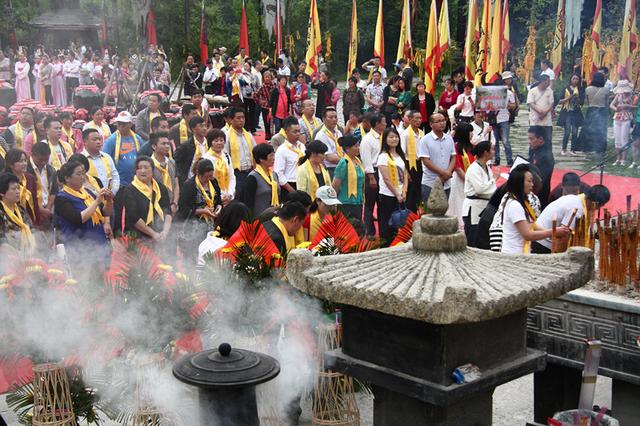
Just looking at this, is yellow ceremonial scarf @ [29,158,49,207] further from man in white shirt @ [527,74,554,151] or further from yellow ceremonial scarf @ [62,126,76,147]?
A: man in white shirt @ [527,74,554,151]

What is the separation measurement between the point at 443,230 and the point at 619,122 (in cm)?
1159

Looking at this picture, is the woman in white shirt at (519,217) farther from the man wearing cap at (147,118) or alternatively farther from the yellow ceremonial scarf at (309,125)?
the man wearing cap at (147,118)

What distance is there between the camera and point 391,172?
30.2 feet

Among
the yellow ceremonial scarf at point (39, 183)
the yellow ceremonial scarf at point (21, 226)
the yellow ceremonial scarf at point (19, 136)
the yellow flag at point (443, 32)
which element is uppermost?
the yellow flag at point (443, 32)

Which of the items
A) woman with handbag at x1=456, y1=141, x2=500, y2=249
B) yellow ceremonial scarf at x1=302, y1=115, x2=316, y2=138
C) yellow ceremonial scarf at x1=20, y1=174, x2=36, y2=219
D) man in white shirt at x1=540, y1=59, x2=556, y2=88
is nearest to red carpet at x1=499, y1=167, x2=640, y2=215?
man in white shirt at x1=540, y1=59, x2=556, y2=88

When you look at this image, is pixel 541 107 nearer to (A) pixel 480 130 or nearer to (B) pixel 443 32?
(A) pixel 480 130

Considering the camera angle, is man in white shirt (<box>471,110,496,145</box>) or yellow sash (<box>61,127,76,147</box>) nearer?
yellow sash (<box>61,127,76,147</box>)

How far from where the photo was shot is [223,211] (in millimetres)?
7301

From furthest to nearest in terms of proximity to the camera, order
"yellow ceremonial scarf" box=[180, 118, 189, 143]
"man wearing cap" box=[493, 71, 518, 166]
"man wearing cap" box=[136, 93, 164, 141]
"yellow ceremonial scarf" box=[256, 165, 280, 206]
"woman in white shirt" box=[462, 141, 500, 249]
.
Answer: "man wearing cap" box=[493, 71, 518, 166] → "man wearing cap" box=[136, 93, 164, 141] → "yellow ceremonial scarf" box=[180, 118, 189, 143] → "yellow ceremonial scarf" box=[256, 165, 280, 206] → "woman in white shirt" box=[462, 141, 500, 249]

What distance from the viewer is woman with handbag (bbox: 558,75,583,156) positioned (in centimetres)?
1544

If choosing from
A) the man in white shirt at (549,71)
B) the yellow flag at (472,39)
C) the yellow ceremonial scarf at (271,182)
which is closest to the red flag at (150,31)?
the yellow flag at (472,39)

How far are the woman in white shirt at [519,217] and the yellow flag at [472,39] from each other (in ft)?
31.6

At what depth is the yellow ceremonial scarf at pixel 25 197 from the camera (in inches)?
314

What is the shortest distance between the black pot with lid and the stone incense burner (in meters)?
0.45
